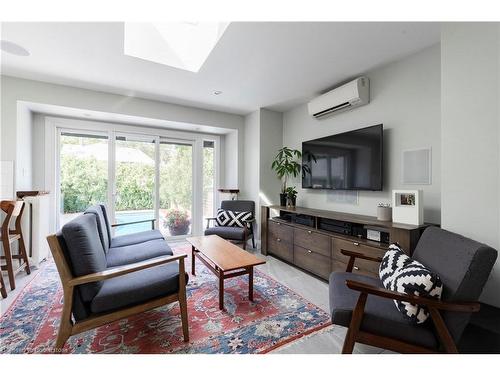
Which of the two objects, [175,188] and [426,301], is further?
[175,188]

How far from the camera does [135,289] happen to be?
4.83 feet

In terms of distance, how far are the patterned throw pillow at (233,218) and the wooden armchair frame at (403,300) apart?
8.24ft

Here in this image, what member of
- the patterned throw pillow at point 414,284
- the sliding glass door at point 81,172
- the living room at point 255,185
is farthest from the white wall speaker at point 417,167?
the sliding glass door at point 81,172

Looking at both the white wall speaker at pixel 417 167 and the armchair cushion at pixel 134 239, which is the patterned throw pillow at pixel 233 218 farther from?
the white wall speaker at pixel 417 167

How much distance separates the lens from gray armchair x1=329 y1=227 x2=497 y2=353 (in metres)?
1.14

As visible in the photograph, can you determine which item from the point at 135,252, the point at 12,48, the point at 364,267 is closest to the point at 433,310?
the point at 364,267

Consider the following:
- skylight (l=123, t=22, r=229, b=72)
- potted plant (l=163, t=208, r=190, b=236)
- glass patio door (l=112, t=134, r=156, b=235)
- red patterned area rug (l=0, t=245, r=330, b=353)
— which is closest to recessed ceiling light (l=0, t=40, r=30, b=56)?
skylight (l=123, t=22, r=229, b=72)

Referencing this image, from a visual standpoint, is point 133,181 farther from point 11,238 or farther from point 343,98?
point 343,98

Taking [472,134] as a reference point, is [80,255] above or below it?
below

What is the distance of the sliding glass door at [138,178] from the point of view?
142 inches

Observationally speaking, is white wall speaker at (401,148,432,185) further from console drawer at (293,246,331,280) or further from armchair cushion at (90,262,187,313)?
armchair cushion at (90,262,187,313)

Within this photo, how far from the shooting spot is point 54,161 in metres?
3.44

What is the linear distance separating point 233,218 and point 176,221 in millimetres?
1356

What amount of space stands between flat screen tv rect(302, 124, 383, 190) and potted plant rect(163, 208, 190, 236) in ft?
8.03
